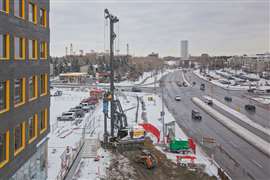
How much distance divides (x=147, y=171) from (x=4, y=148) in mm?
10695

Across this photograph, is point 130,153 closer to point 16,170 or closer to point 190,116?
point 16,170

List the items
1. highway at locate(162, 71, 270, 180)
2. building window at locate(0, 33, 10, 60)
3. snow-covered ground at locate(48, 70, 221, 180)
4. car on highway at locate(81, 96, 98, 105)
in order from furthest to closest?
car on highway at locate(81, 96, 98, 105) → highway at locate(162, 71, 270, 180) → snow-covered ground at locate(48, 70, 221, 180) → building window at locate(0, 33, 10, 60)

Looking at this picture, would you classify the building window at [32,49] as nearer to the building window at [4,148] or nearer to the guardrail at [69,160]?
the building window at [4,148]

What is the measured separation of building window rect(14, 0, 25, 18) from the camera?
15.1 meters

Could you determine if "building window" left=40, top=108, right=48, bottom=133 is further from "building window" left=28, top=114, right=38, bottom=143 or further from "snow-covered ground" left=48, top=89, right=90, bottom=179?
"snow-covered ground" left=48, top=89, right=90, bottom=179

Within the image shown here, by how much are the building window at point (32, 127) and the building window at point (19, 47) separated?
356cm

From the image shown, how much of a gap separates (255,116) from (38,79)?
33297mm

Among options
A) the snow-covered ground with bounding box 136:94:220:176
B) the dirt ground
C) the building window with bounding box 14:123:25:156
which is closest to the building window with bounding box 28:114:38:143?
the building window with bounding box 14:123:25:156

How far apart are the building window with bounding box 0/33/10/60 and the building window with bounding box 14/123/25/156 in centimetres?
355

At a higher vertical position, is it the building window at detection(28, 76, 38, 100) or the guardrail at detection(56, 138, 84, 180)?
the building window at detection(28, 76, 38, 100)

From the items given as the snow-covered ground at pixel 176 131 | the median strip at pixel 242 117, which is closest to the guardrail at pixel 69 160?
the snow-covered ground at pixel 176 131

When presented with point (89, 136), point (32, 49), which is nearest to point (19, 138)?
point (32, 49)

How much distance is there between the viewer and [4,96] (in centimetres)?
1402

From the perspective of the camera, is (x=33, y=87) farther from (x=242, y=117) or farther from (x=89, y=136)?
(x=242, y=117)
